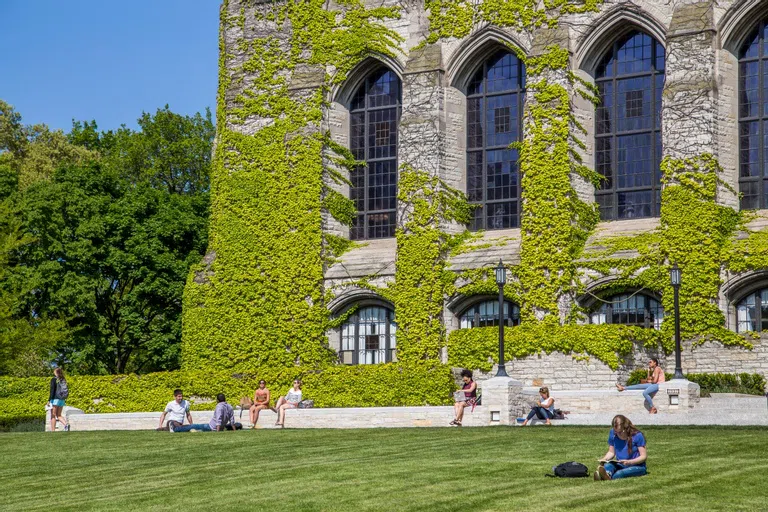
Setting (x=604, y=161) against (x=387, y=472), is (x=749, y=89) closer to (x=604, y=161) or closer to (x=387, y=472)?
(x=604, y=161)

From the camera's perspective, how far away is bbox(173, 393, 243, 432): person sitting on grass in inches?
1261

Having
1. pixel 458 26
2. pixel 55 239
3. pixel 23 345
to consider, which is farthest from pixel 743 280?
pixel 55 239

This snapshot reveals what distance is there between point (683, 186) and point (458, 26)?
374 inches

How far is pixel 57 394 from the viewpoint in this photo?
1394 inches

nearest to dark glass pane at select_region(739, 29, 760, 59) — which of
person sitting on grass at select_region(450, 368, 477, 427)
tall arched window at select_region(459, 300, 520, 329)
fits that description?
Answer: tall arched window at select_region(459, 300, 520, 329)

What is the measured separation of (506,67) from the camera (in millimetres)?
44469

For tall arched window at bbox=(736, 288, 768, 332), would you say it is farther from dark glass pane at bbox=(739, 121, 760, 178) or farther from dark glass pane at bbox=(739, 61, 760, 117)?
dark glass pane at bbox=(739, 61, 760, 117)

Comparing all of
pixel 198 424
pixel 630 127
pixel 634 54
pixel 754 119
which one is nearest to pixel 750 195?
pixel 754 119

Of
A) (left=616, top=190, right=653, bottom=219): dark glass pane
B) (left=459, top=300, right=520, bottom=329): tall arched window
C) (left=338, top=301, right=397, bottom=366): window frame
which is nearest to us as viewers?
(left=616, top=190, right=653, bottom=219): dark glass pane

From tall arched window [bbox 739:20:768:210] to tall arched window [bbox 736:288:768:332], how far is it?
108 inches

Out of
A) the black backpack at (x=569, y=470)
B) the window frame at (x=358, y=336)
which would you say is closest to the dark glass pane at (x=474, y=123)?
the window frame at (x=358, y=336)

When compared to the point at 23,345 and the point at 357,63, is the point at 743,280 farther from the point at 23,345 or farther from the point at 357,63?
the point at 23,345

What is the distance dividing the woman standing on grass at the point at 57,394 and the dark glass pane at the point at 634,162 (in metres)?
17.7

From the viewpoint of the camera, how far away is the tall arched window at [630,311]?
132ft
